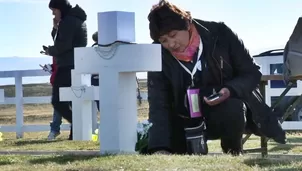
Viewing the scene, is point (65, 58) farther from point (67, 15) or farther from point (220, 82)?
point (220, 82)

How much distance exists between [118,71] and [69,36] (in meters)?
3.86

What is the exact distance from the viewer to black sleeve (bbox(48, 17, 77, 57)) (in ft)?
32.3

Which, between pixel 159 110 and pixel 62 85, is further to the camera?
pixel 62 85

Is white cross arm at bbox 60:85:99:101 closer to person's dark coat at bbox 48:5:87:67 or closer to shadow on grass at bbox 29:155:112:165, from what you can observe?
person's dark coat at bbox 48:5:87:67

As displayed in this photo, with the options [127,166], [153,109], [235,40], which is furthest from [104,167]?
[235,40]

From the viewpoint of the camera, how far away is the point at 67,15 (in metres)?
10.1

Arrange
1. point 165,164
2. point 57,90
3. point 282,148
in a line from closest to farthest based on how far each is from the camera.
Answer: point 165,164
point 282,148
point 57,90

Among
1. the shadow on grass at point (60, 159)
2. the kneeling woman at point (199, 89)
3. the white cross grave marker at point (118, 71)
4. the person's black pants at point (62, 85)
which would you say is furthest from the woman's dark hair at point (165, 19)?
the person's black pants at point (62, 85)

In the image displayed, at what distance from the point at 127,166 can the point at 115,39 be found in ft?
7.19

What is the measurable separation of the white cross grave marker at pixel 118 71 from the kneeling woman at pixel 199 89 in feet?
2.03

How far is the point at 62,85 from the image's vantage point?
34.6 feet

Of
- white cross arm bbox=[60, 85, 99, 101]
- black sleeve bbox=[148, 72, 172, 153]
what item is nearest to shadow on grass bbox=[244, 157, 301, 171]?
black sleeve bbox=[148, 72, 172, 153]

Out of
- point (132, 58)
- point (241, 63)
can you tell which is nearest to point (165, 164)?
point (241, 63)

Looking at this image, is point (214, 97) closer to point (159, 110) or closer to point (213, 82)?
point (213, 82)
